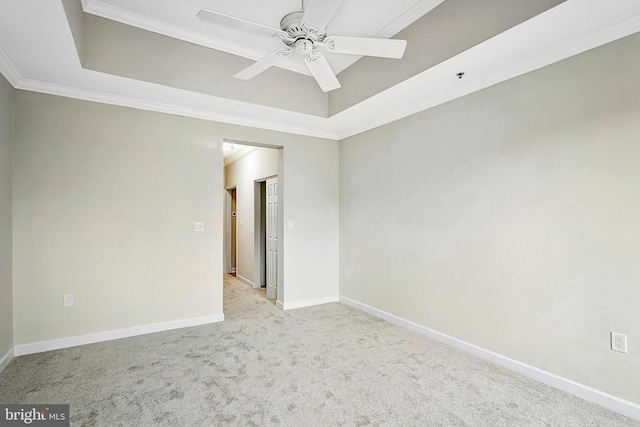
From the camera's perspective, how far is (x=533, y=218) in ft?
8.13

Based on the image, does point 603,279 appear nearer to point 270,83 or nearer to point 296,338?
point 296,338

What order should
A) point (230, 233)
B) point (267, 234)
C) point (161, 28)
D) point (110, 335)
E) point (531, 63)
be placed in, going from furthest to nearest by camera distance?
point (230, 233) → point (267, 234) → point (110, 335) → point (161, 28) → point (531, 63)

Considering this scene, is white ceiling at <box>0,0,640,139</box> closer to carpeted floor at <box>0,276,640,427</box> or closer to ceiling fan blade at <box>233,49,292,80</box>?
ceiling fan blade at <box>233,49,292,80</box>

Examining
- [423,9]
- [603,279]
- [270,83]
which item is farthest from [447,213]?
[270,83]

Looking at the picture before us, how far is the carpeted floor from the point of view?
200 centimetres

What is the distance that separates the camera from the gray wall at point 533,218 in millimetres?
2049

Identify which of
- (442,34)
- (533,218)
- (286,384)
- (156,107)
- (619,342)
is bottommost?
(286,384)

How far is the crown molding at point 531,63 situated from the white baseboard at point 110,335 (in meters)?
3.19

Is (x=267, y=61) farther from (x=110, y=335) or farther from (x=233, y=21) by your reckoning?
(x=110, y=335)

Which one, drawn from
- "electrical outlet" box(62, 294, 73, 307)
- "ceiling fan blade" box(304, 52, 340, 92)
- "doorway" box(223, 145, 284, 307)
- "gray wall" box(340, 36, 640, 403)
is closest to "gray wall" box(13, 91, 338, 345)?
"electrical outlet" box(62, 294, 73, 307)

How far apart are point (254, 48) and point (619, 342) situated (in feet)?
12.6

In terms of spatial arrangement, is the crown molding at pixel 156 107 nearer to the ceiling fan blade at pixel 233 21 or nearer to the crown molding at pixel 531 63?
the crown molding at pixel 531 63

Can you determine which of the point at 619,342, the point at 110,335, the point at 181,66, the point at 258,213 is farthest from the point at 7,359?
the point at 619,342

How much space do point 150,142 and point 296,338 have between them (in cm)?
264
